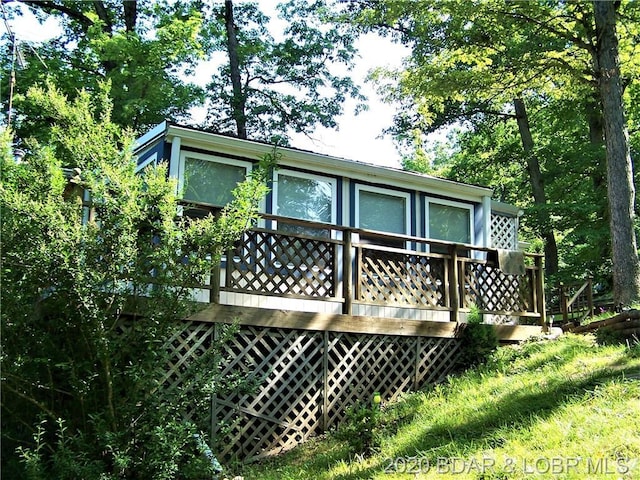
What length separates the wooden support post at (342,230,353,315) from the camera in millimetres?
7523

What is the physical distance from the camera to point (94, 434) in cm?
487

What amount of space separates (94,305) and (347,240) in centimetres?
353

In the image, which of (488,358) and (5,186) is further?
(488,358)

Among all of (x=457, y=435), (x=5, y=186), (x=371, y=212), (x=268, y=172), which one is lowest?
(x=457, y=435)

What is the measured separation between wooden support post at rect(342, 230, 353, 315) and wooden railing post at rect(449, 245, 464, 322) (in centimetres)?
163

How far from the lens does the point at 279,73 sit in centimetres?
1981

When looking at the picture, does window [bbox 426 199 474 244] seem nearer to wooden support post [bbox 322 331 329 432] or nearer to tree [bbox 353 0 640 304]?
tree [bbox 353 0 640 304]

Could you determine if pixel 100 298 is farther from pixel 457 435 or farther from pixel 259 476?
pixel 457 435

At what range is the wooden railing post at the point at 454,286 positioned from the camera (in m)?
8.38

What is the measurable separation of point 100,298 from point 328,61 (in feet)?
55.8

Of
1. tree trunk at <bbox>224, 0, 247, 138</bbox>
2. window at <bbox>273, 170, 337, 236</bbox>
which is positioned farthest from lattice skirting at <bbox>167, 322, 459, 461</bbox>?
tree trunk at <bbox>224, 0, 247, 138</bbox>

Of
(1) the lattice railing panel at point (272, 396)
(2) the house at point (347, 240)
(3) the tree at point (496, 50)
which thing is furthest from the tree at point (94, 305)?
(3) the tree at point (496, 50)

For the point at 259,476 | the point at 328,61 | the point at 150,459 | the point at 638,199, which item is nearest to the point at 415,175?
the point at 259,476

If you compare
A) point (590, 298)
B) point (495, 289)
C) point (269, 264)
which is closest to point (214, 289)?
point (269, 264)
